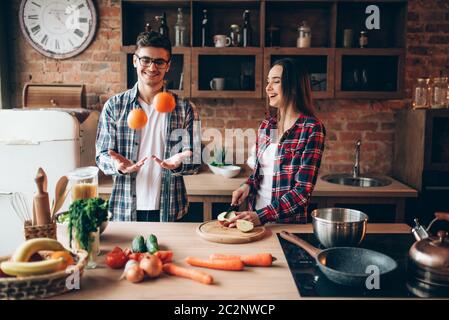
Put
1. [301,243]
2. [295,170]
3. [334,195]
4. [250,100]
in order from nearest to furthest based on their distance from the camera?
[301,243] < [295,170] < [334,195] < [250,100]

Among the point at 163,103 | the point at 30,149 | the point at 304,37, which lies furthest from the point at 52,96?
the point at 304,37

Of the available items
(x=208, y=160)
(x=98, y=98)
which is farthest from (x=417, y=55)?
(x=98, y=98)

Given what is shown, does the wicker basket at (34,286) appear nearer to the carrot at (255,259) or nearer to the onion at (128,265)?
the onion at (128,265)

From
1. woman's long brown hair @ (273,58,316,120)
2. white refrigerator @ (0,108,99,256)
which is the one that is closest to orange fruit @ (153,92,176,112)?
woman's long brown hair @ (273,58,316,120)

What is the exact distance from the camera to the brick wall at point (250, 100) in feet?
11.6

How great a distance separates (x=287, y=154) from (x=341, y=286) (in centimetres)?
90

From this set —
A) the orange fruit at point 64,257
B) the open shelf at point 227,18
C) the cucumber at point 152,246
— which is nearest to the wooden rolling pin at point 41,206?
the orange fruit at point 64,257

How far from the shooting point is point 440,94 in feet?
10.9

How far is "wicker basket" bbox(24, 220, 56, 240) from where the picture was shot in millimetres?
1527

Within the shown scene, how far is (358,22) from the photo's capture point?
354 cm

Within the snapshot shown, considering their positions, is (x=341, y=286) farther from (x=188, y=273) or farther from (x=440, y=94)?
(x=440, y=94)

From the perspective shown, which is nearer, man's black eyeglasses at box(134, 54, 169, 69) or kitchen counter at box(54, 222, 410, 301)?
kitchen counter at box(54, 222, 410, 301)

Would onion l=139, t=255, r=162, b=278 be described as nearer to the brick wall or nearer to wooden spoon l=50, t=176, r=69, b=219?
wooden spoon l=50, t=176, r=69, b=219

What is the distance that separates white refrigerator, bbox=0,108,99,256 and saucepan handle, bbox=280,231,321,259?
179 centimetres
